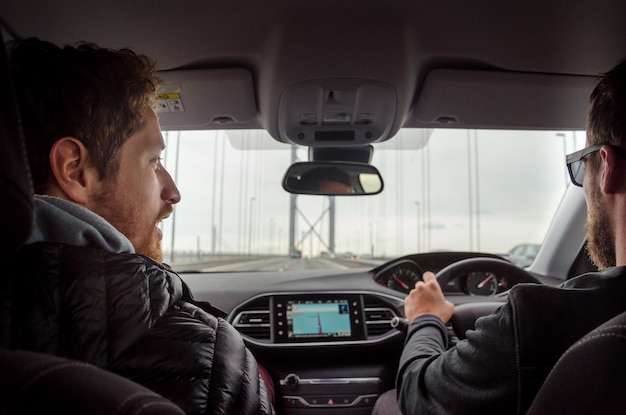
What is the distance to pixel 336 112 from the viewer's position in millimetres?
3357

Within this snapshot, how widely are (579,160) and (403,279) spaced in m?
2.38

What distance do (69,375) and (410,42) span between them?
2567 millimetres

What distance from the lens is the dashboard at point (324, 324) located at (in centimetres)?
356

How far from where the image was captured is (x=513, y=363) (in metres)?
1.52

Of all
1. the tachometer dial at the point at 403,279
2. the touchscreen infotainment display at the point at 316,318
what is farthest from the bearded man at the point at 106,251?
the tachometer dial at the point at 403,279

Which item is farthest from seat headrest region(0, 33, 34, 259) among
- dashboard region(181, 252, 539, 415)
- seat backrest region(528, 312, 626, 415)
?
dashboard region(181, 252, 539, 415)

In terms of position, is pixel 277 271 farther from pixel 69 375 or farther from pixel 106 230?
pixel 69 375

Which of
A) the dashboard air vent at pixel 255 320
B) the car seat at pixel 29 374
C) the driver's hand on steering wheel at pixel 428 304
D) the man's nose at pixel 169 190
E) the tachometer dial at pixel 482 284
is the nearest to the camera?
the car seat at pixel 29 374

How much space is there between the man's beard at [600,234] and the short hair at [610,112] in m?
0.18

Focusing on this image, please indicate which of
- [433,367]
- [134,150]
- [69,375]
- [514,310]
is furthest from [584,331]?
[134,150]

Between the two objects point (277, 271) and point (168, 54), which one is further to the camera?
point (277, 271)

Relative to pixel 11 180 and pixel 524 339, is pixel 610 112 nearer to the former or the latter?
pixel 524 339

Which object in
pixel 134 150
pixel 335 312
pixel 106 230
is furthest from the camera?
pixel 335 312

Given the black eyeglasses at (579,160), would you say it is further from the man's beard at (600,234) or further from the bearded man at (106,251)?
the bearded man at (106,251)
